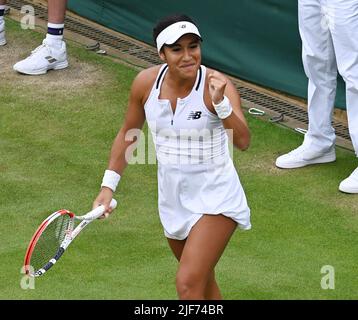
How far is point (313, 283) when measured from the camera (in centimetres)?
827

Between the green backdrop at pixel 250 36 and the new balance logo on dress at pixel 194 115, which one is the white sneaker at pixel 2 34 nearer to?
the green backdrop at pixel 250 36

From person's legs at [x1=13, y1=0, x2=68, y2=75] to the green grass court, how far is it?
10cm

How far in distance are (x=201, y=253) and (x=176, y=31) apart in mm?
1200

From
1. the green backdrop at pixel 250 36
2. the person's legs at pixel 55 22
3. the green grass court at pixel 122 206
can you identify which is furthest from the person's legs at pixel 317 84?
the person's legs at pixel 55 22

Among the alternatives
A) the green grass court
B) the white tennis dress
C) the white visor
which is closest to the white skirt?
the white tennis dress

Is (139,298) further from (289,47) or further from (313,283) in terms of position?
(289,47)

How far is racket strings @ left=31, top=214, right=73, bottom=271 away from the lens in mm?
6875

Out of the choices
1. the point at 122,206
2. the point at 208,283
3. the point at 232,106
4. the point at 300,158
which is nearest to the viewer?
the point at 232,106

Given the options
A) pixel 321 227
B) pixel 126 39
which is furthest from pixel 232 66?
pixel 321 227

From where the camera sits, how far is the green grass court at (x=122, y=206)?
828cm

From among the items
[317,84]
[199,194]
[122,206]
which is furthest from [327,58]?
[199,194]

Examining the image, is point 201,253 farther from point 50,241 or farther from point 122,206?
point 122,206

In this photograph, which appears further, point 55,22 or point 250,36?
point 55,22

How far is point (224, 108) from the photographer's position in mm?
6742
